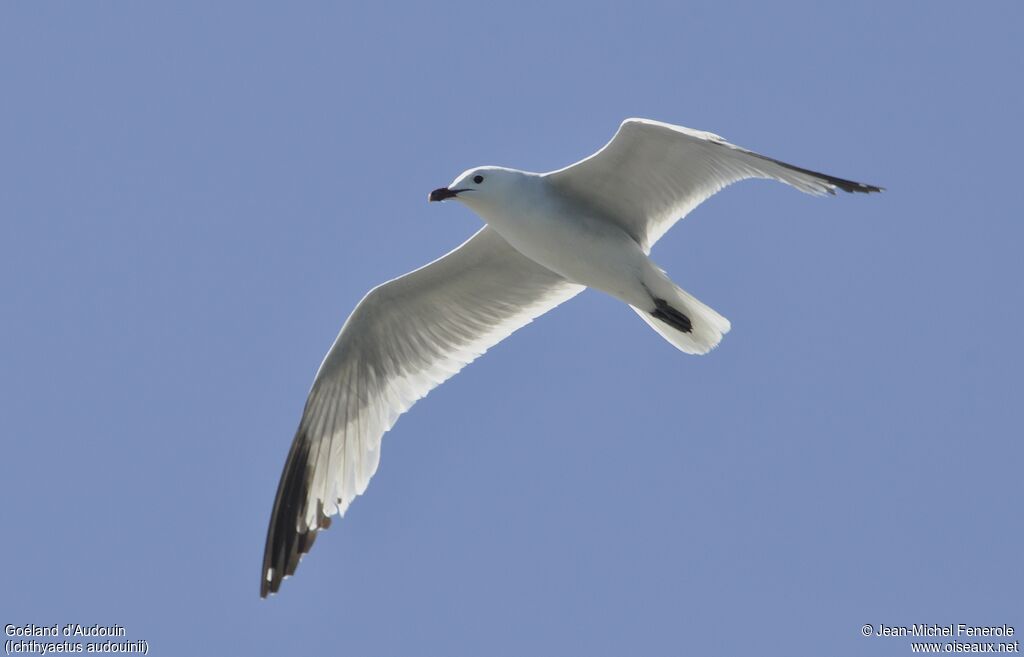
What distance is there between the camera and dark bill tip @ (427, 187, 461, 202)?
26.2 feet

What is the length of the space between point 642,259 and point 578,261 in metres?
0.42

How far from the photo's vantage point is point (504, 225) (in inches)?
321

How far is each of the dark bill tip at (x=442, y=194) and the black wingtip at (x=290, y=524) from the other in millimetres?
2288

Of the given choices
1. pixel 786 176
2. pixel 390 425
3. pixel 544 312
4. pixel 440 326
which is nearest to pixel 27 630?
pixel 390 425

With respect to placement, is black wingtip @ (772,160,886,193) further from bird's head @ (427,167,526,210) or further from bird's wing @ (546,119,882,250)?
bird's head @ (427,167,526,210)

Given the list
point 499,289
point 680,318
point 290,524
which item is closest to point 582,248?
point 680,318

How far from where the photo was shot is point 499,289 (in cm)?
927

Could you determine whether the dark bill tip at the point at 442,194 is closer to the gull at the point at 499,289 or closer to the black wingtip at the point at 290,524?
the gull at the point at 499,289

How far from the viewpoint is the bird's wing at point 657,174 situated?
7785 mm

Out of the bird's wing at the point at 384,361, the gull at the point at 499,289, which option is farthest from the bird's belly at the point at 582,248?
the bird's wing at the point at 384,361

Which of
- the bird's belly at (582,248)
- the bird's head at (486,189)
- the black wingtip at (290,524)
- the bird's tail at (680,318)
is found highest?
the bird's head at (486,189)

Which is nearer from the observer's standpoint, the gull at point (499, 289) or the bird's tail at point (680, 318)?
the gull at point (499, 289)

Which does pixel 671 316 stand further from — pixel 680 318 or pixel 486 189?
pixel 486 189

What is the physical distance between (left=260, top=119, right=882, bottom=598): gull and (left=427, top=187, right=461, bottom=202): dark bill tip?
1 cm
